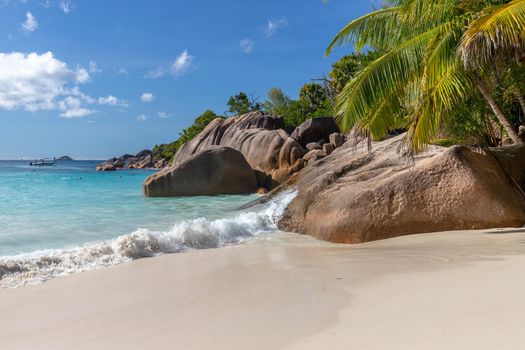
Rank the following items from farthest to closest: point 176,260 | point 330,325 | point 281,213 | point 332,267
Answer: point 281,213, point 176,260, point 332,267, point 330,325

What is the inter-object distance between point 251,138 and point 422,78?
17198 millimetres

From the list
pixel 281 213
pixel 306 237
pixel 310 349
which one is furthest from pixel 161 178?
pixel 310 349

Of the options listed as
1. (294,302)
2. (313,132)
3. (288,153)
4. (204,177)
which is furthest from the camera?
(313,132)

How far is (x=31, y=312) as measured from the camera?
399 cm

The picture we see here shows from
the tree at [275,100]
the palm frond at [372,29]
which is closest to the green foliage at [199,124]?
the tree at [275,100]

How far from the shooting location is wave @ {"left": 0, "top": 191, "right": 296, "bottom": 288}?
542cm

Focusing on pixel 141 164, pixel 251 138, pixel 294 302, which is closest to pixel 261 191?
pixel 251 138

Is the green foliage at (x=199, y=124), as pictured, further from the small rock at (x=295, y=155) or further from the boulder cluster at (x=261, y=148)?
the small rock at (x=295, y=155)

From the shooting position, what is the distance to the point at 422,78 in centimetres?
703

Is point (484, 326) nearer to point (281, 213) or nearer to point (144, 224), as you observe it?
point (281, 213)

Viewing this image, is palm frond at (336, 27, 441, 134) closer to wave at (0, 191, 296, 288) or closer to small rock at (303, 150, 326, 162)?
wave at (0, 191, 296, 288)

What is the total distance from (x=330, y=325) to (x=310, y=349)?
1.43 feet

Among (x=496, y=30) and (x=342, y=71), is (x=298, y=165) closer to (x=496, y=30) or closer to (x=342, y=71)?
(x=496, y=30)

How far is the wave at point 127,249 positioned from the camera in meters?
5.42
